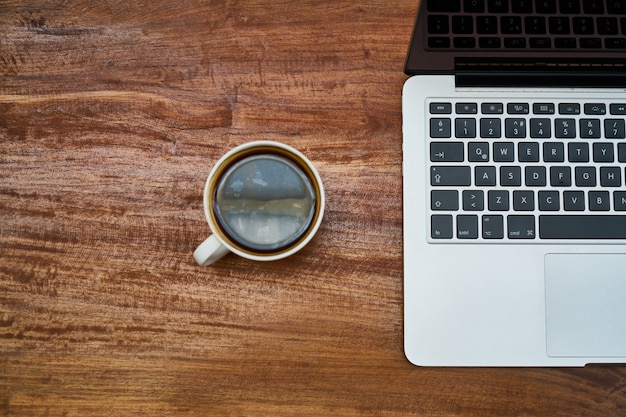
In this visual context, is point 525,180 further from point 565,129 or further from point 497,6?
point 497,6

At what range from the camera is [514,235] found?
2.03 feet

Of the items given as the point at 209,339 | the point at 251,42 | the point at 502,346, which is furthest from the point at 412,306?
the point at 251,42

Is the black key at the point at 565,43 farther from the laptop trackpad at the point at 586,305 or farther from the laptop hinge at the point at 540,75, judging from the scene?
the laptop trackpad at the point at 586,305

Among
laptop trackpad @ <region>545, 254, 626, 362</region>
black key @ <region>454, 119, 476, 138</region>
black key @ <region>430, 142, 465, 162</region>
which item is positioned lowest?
laptop trackpad @ <region>545, 254, 626, 362</region>

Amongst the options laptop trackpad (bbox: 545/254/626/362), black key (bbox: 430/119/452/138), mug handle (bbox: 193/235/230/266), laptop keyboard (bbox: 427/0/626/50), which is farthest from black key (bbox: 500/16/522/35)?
mug handle (bbox: 193/235/230/266)

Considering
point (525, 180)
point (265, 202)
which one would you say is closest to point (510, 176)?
point (525, 180)

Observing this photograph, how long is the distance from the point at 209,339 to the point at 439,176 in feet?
0.95

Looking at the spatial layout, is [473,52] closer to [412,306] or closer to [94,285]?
[412,306]

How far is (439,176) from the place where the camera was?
0.62 m

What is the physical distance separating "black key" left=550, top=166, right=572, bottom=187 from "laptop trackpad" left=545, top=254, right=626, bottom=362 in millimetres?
73

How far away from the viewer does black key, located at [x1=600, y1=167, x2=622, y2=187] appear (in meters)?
0.62

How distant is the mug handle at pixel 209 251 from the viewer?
58 cm

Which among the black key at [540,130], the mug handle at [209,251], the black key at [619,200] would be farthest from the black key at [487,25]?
the mug handle at [209,251]

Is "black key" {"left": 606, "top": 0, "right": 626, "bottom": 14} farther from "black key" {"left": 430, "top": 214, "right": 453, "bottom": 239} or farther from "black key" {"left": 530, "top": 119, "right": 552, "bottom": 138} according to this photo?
"black key" {"left": 430, "top": 214, "right": 453, "bottom": 239}
